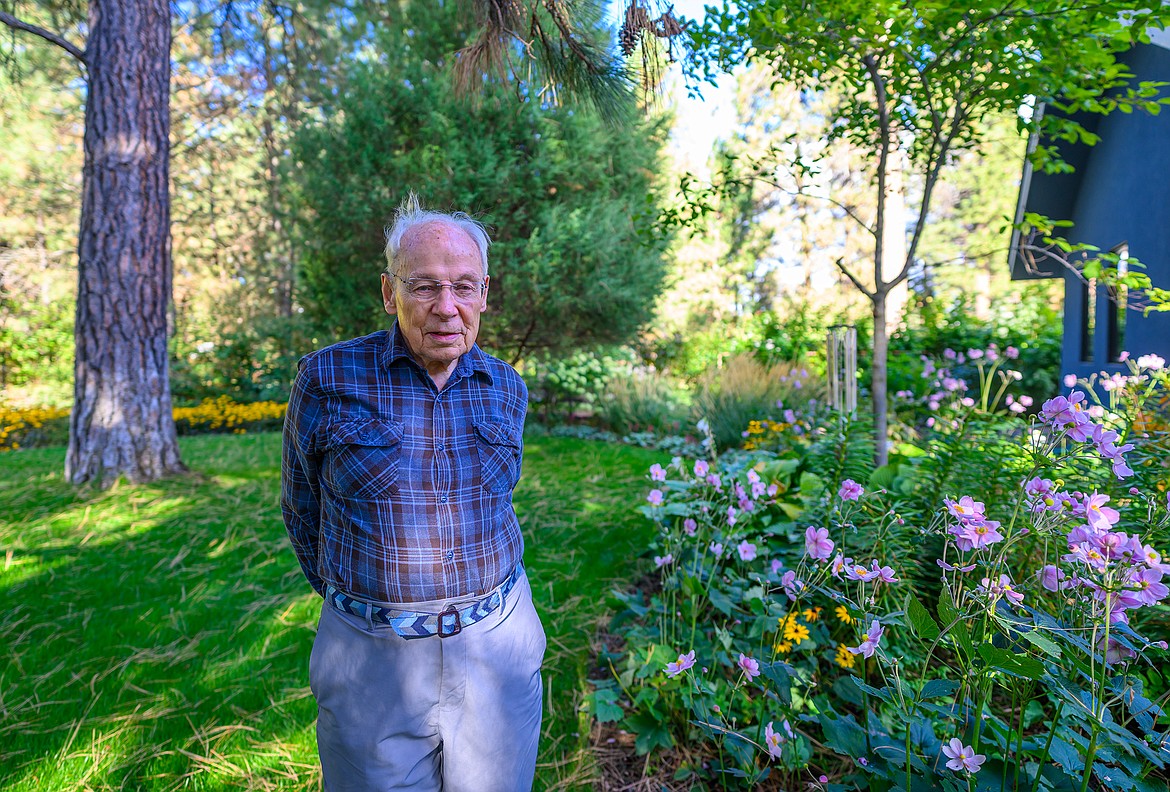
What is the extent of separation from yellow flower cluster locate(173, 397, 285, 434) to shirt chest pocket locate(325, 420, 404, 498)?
8.44 m

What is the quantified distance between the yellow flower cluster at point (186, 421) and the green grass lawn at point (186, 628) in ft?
12.5

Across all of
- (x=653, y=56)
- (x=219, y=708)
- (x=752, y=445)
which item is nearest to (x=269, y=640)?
(x=219, y=708)

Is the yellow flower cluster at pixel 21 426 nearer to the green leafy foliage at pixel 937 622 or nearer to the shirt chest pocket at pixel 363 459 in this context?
the green leafy foliage at pixel 937 622

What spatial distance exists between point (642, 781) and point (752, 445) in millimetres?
Result: 3256

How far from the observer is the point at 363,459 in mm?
1280

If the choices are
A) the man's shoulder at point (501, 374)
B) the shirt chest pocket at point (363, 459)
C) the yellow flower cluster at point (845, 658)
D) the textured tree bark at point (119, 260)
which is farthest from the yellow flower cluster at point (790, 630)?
the textured tree bark at point (119, 260)

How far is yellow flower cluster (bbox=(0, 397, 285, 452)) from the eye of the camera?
8.18 metres

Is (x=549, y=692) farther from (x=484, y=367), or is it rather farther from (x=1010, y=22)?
(x=1010, y=22)

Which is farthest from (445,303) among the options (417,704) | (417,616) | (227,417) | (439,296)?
(227,417)

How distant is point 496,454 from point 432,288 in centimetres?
40

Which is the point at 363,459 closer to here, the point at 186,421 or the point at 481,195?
the point at 481,195

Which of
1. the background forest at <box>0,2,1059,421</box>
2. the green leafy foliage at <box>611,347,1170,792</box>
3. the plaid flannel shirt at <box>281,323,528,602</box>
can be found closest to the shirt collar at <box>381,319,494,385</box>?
the plaid flannel shirt at <box>281,323,528,602</box>

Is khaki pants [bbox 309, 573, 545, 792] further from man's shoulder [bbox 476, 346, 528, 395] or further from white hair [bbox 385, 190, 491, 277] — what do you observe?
white hair [bbox 385, 190, 491, 277]

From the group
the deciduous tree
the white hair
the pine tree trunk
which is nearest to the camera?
the white hair
